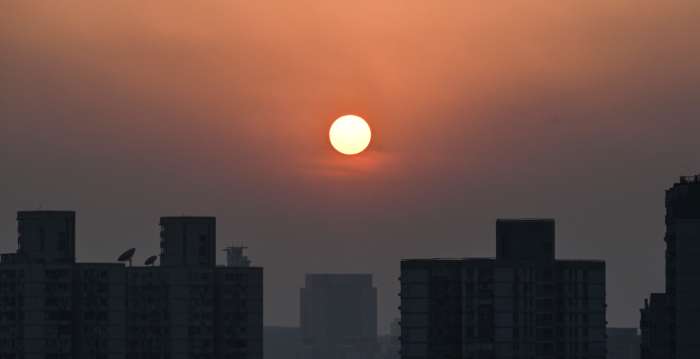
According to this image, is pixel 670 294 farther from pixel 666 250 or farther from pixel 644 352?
pixel 644 352

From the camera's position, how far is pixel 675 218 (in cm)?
15725

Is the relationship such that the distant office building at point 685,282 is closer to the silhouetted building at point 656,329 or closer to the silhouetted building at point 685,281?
the silhouetted building at point 685,281

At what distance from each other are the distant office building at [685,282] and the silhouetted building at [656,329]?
590 cm

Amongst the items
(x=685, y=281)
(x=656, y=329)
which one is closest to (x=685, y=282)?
(x=685, y=281)

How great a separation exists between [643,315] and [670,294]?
20.0 metres

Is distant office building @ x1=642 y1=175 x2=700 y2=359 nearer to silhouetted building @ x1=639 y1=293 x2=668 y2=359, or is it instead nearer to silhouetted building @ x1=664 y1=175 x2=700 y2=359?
silhouetted building @ x1=664 y1=175 x2=700 y2=359

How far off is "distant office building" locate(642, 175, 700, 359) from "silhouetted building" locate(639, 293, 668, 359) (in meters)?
5.90

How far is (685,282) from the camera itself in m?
155

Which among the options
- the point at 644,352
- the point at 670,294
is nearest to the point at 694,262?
the point at 670,294

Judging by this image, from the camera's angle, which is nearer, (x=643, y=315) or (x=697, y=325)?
(x=697, y=325)

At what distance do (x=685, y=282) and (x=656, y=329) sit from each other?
13.9m

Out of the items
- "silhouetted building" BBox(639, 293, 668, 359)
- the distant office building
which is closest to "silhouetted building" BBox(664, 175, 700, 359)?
the distant office building

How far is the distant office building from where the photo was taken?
153750mm

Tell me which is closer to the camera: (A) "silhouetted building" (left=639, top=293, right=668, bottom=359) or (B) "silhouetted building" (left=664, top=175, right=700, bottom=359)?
(B) "silhouetted building" (left=664, top=175, right=700, bottom=359)
